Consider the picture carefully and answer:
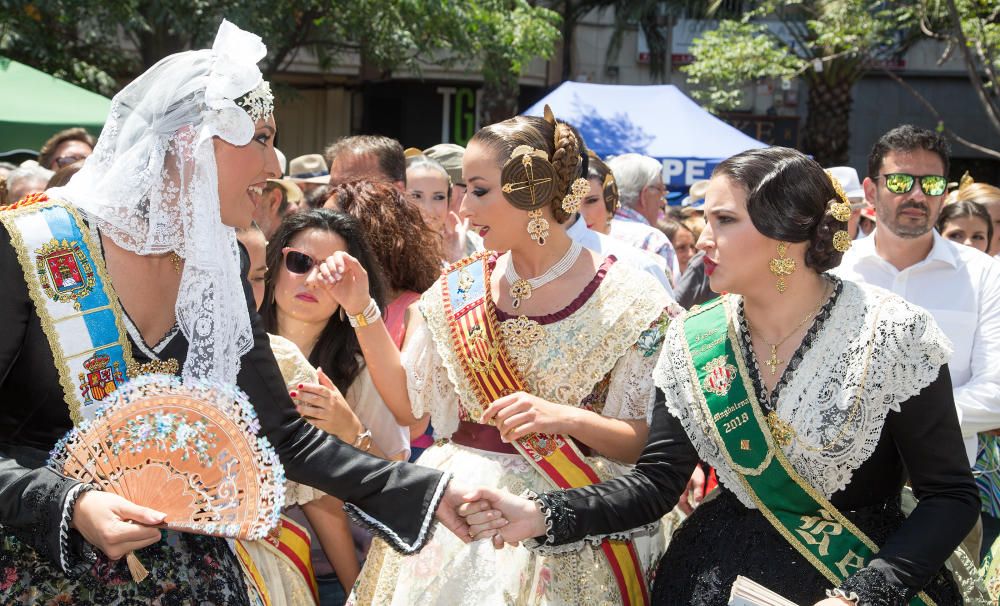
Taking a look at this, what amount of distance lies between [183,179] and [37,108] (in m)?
6.52

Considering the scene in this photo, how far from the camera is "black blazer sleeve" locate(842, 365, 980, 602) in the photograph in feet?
8.55

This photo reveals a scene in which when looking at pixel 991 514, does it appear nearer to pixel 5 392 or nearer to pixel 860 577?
pixel 860 577

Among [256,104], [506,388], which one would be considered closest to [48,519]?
[256,104]

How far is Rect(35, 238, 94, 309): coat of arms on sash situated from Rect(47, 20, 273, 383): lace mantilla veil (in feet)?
0.29

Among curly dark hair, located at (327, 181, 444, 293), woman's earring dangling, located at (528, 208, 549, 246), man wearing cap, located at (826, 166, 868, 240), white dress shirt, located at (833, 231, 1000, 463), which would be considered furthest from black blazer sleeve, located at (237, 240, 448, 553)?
man wearing cap, located at (826, 166, 868, 240)

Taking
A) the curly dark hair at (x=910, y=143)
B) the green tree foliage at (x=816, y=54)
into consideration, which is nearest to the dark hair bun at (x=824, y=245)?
the curly dark hair at (x=910, y=143)

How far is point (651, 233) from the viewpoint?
21.5 ft

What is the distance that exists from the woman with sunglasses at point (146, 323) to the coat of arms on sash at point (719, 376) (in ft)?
2.49

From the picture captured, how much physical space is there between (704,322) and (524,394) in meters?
0.54

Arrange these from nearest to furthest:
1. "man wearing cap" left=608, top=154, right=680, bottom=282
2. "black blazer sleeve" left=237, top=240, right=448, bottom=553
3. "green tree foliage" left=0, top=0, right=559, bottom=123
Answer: "black blazer sleeve" left=237, top=240, right=448, bottom=553 < "man wearing cap" left=608, top=154, right=680, bottom=282 < "green tree foliage" left=0, top=0, right=559, bottom=123

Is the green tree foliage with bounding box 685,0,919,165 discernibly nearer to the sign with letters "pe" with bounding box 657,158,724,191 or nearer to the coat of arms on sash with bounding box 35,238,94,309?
the sign with letters "pe" with bounding box 657,158,724,191

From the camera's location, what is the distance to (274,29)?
1275 cm

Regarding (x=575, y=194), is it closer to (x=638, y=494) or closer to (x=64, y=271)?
(x=638, y=494)

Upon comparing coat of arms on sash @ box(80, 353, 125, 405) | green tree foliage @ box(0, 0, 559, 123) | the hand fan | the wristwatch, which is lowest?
the wristwatch
